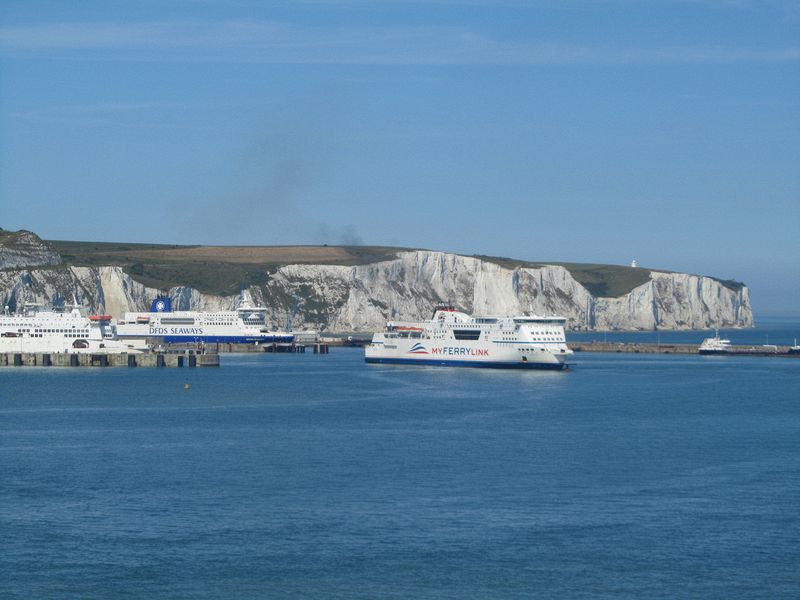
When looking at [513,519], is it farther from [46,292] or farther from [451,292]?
[451,292]

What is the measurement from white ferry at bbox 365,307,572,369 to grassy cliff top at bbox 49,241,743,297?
216 ft

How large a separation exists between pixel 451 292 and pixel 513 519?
146909 mm

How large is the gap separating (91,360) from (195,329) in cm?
3291

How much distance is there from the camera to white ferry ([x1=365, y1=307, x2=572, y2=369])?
276ft

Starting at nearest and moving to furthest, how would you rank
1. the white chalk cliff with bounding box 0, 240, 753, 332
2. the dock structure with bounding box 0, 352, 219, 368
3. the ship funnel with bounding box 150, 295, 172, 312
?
the dock structure with bounding box 0, 352, 219, 368, the ship funnel with bounding box 150, 295, 172, 312, the white chalk cliff with bounding box 0, 240, 753, 332

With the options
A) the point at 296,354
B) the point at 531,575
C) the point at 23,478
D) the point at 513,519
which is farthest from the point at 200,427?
the point at 296,354

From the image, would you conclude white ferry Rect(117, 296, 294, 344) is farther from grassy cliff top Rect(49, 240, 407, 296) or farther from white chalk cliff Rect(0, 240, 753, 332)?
grassy cliff top Rect(49, 240, 407, 296)

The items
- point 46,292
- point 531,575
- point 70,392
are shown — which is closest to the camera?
point 531,575

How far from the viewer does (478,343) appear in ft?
285

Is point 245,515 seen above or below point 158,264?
below

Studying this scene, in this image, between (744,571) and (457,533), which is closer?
(744,571)

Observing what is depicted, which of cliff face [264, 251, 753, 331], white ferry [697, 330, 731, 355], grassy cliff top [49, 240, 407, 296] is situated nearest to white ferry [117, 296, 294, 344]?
grassy cliff top [49, 240, 407, 296]

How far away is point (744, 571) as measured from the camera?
2459cm

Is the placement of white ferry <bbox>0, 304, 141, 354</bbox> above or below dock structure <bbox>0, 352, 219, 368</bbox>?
above
